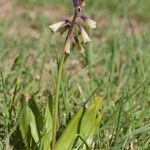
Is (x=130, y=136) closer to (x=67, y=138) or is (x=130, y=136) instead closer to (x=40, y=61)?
(x=67, y=138)

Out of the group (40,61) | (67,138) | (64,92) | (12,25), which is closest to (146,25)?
(12,25)

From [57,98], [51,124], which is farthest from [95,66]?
[57,98]

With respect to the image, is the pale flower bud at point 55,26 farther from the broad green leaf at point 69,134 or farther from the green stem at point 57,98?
the broad green leaf at point 69,134

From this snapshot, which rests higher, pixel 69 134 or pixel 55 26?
pixel 55 26

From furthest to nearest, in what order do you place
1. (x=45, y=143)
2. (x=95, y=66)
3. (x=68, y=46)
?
(x=95, y=66) → (x=45, y=143) → (x=68, y=46)

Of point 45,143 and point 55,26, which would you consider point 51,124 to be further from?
point 55,26

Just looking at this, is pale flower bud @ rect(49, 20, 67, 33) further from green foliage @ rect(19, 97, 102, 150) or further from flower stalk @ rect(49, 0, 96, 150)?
green foliage @ rect(19, 97, 102, 150)

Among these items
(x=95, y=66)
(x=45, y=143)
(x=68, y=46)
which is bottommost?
(x=45, y=143)

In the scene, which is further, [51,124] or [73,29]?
[51,124]
